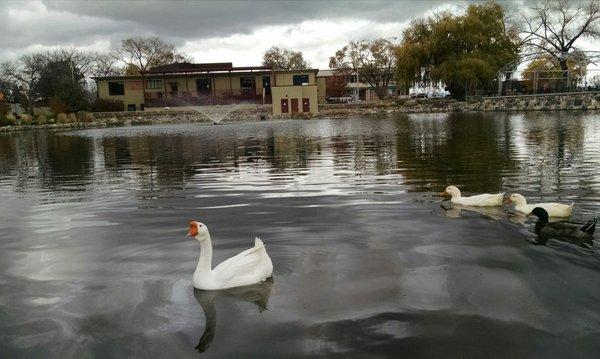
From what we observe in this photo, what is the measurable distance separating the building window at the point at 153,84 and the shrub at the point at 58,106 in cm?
1169

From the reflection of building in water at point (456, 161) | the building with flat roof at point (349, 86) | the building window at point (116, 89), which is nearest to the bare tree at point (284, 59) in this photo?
the building with flat roof at point (349, 86)

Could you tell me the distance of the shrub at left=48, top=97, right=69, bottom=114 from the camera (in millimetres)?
60469

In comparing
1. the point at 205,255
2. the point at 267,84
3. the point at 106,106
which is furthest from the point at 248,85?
the point at 205,255

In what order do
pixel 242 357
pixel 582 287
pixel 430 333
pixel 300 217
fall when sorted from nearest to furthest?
1. pixel 242 357
2. pixel 430 333
3. pixel 582 287
4. pixel 300 217

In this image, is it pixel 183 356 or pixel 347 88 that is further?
pixel 347 88

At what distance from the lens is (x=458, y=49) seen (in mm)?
58656

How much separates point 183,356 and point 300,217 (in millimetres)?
4732

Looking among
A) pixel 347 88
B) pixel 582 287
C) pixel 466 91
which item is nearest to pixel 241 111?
pixel 466 91

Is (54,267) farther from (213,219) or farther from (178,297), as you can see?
(213,219)

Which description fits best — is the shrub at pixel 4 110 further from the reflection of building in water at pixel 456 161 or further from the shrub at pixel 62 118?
the reflection of building in water at pixel 456 161

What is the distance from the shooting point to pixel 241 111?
63562mm

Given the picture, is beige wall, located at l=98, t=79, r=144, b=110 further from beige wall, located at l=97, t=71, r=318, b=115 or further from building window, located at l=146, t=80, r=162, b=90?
building window, located at l=146, t=80, r=162, b=90

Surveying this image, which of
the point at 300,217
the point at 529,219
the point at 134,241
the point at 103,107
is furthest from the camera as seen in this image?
the point at 103,107

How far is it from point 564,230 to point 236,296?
4881mm
